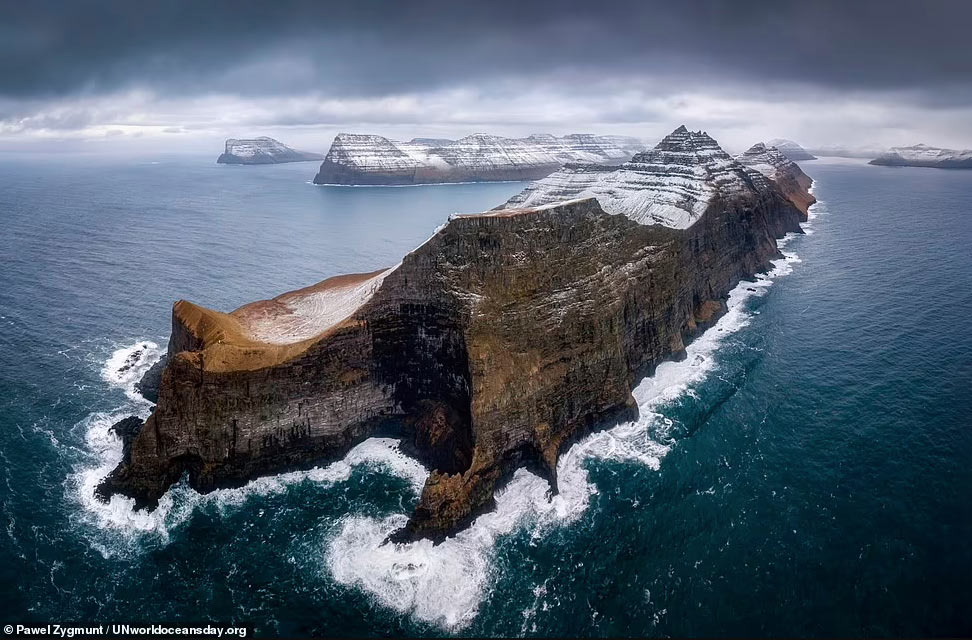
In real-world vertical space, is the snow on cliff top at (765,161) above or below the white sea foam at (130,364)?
above

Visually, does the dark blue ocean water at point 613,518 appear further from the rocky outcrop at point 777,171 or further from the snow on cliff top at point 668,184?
the rocky outcrop at point 777,171

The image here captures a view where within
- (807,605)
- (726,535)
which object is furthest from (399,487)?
(807,605)

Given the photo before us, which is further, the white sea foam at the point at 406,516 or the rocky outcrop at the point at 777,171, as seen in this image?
the rocky outcrop at the point at 777,171

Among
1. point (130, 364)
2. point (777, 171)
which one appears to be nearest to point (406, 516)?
point (130, 364)

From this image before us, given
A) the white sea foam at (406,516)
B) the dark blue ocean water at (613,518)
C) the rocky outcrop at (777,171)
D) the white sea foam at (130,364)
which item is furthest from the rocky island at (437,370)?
the rocky outcrop at (777,171)

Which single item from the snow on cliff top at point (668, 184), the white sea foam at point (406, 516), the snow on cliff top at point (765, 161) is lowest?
the white sea foam at point (406, 516)

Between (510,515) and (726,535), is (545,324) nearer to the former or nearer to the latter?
(510,515)
